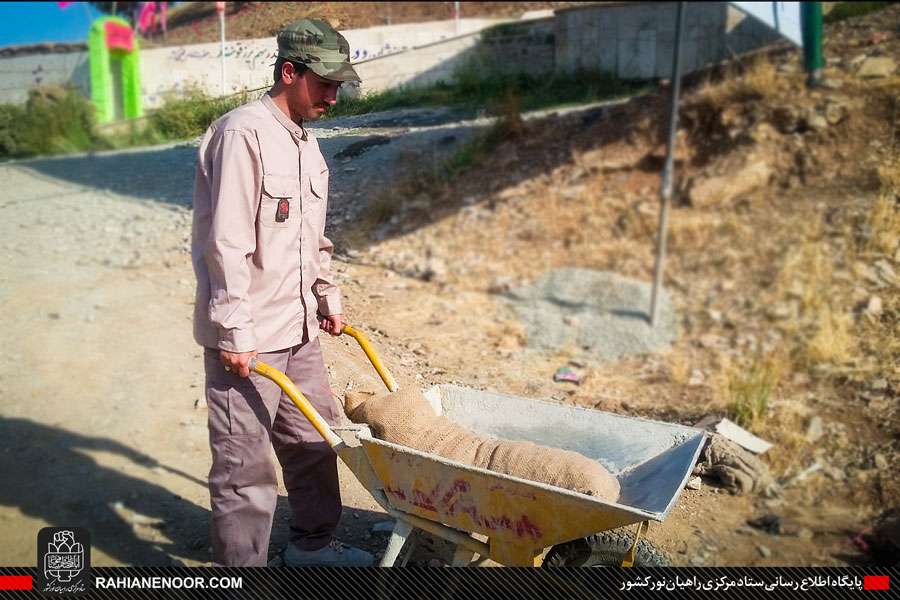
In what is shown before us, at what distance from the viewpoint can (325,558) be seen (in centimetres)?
278

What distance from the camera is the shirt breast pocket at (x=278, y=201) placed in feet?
7.68

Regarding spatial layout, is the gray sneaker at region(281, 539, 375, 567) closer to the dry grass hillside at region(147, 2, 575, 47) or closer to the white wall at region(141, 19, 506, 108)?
the white wall at region(141, 19, 506, 108)

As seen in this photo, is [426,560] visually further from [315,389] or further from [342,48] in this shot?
[342,48]

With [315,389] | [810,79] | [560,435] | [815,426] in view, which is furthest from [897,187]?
[315,389]

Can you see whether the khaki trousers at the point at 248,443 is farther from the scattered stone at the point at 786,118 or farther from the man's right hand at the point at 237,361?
the scattered stone at the point at 786,118

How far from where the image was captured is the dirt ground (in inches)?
136

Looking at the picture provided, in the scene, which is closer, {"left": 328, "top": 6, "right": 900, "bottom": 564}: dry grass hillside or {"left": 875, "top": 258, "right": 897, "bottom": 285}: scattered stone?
{"left": 328, "top": 6, "right": 900, "bottom": 564}: dry grass hillside

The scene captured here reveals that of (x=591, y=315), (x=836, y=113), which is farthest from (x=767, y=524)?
(x=836, y=113)

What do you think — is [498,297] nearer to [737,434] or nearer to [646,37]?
[737,434]

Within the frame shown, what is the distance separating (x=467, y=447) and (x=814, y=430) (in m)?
3.12

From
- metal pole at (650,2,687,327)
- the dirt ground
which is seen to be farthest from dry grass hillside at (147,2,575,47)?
metal pole at (650,2,687,327)

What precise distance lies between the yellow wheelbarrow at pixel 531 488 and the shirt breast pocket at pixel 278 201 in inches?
16.7

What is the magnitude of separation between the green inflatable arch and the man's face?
484 inches

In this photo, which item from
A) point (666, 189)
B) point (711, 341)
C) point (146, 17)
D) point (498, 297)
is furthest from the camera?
point (146, 17)
